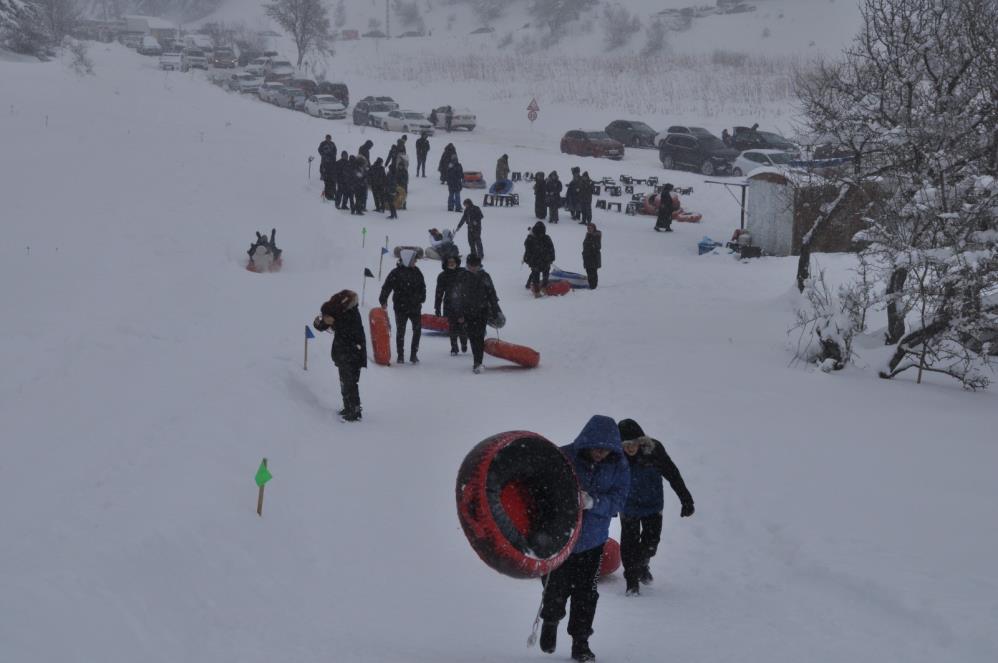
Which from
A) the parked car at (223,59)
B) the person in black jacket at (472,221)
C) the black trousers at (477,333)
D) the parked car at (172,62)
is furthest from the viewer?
the parked car at (223,59)

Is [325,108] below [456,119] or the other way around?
the other way around

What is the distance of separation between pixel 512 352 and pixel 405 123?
2917cm

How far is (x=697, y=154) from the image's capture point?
3338 centimetres

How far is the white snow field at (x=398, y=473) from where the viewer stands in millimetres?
5441

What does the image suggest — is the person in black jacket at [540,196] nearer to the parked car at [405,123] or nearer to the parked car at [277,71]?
the parked car at [405,123]

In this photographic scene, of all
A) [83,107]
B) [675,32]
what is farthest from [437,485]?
[675,32]

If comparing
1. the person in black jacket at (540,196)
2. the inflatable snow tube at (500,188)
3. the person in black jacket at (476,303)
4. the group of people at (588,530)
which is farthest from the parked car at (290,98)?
the group of people at (588,530)

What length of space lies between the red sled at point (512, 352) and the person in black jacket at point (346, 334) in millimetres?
3011

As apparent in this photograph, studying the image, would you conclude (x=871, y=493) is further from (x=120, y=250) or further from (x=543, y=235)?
(x=120, y=250)

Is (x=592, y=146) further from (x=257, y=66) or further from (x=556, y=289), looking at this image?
(x=257, y=66)

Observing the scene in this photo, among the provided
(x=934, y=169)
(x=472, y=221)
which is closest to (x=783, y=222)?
(x=472, y=221)

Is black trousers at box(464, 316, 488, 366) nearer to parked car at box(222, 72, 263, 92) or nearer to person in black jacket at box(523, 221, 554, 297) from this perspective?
person in black jacket at box(523, 221, 554, 297)

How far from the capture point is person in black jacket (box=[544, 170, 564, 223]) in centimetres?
2517

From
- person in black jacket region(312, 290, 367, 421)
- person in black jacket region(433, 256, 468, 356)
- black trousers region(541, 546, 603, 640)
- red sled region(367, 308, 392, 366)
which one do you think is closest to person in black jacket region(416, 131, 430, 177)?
person in black jacket region(433, 256, 468, 356)
